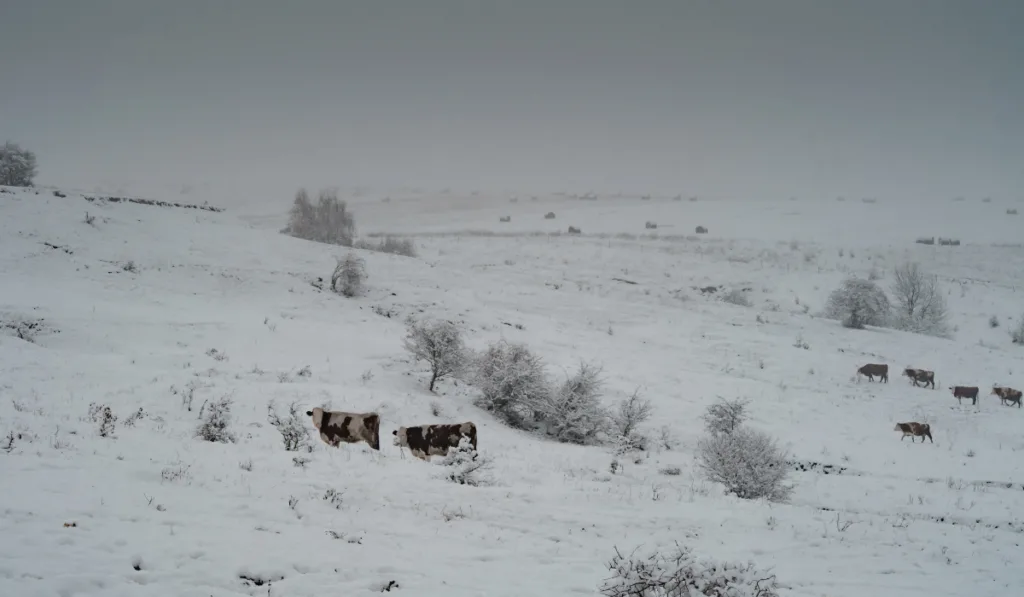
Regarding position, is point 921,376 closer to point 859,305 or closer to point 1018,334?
point 859,305

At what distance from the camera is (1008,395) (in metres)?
21.8

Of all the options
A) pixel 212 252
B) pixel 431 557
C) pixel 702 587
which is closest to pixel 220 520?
pixel 431 557

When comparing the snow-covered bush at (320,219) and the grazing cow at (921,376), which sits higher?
the snow-covered bush at (320,219)

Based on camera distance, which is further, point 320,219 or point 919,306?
point 320,219

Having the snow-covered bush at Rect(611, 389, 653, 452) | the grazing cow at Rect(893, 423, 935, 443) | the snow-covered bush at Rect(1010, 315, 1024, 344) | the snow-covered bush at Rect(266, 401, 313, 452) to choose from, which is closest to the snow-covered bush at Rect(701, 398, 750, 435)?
the snow-covered bush at Rect(611, 389, 653, 452)

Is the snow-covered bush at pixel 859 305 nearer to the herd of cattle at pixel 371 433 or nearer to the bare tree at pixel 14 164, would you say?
the herd of cattle at pixel 371 433

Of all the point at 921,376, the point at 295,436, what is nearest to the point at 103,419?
the point at 295,436

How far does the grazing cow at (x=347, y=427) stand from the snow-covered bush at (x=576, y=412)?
6477 millimetres

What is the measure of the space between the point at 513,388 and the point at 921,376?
62.8ft

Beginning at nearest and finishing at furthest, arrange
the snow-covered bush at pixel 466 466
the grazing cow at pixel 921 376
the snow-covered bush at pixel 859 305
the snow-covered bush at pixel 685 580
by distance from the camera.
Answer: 1. the snow-covered bush at pixel 685 580
2. the snow-covered bush at pixel 466 466
3. the grazing cow at pixel 921 376
4. the snow-covered bush at pixel 859 305

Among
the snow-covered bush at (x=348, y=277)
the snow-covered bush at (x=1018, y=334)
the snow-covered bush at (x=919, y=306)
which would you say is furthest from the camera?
the snow-covered bush at (x=919, y=306)

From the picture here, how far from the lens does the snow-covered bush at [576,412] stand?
16.1m

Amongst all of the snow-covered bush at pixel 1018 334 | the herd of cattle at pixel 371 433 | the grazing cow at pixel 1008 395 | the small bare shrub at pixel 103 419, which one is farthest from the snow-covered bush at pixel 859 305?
the small bare shrub at pixel 103 419

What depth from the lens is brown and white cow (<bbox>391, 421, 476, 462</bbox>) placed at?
11.5 meters
